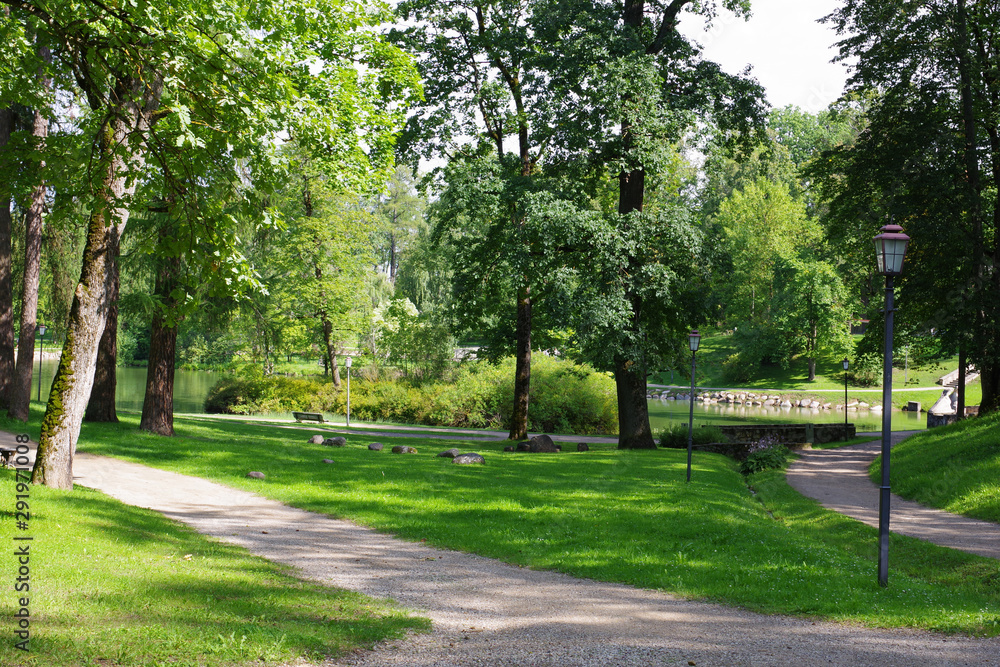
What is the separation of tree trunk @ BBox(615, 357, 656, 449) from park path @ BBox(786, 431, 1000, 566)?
4381 millimetres

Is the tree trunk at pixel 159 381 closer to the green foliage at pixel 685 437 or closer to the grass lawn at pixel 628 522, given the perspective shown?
the grass lawn at pixel 628 522

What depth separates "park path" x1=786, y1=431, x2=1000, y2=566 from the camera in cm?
1203

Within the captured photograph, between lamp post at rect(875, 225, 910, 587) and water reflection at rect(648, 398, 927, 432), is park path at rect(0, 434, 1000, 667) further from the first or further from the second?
water reflection at rect(648, 398, 927, 432)

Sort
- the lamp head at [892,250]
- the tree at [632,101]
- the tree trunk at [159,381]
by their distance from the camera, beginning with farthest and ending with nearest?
the tree at [632,101], the tree trunk at [159,381], the lamp head at [892,250]

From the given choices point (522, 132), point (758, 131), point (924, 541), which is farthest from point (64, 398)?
point (758, 131)

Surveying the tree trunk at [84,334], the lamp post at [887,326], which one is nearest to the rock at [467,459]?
the tree trunk at [84,334]

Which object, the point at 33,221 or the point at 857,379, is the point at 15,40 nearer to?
the point at 33,221

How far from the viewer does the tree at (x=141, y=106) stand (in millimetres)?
8102

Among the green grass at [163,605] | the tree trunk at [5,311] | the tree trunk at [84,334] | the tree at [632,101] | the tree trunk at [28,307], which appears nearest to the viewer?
the green grass at [163,605]

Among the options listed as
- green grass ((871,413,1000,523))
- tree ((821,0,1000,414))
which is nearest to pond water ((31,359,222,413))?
green grass ((871,413,1000,523))

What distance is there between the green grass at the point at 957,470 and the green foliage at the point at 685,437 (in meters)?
5.66

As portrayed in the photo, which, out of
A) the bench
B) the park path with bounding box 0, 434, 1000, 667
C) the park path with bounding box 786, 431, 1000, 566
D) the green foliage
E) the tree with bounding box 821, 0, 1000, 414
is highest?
the tree with bounding box 821, 0, 1000, 414

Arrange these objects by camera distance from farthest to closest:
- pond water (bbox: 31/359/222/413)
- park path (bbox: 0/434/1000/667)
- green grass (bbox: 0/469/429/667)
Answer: pond water (bbox: 31/359/222/413) < park path (bbox: 0/434/1000/667) < green grass (bbox: 0/469/429/667)

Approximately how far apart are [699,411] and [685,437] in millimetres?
22019
